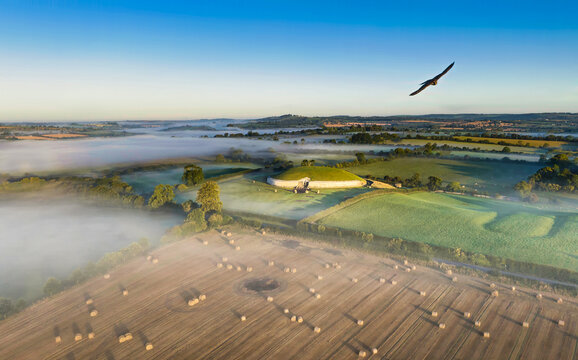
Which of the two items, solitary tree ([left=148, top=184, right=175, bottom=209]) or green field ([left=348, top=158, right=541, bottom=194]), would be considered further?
green field ([left=348, top=158, right=541, bottom=194])

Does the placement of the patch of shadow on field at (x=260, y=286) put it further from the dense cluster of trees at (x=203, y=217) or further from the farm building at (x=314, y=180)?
the farm building at (x=314, y=180)

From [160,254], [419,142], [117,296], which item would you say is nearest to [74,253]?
[160,254]

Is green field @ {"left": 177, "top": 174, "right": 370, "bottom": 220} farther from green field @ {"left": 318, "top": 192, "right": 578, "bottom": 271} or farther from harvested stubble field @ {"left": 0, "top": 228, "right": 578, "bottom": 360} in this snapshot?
harvested stubble field @ {"left": 0, "top": 228, "right": 578, "bottom": 360}

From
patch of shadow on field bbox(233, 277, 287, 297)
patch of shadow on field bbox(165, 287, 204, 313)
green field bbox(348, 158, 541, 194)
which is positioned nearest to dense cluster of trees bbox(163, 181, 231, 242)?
patch of shadow on field bbox(165, 287, 204, 313)

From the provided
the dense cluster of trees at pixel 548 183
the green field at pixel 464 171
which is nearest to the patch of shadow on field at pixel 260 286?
the dense cluster of trees at pixel 548 183

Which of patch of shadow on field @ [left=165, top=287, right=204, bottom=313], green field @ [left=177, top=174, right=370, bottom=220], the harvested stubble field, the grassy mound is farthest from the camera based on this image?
the grassy mound

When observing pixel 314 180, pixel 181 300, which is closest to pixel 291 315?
pixel 181 300

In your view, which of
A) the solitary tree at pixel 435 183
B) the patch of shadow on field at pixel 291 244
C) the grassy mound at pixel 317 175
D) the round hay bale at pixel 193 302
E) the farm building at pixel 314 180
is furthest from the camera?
the grassy mound at pixel 317 175
